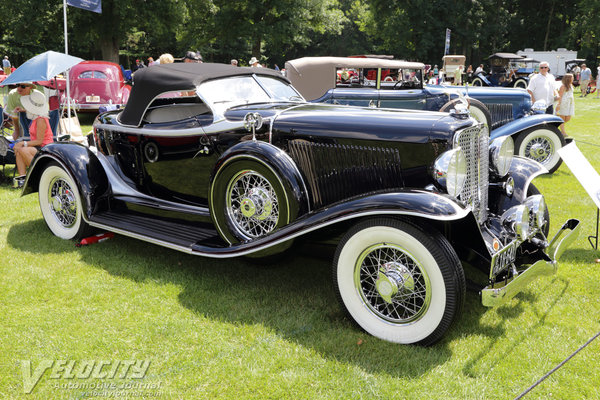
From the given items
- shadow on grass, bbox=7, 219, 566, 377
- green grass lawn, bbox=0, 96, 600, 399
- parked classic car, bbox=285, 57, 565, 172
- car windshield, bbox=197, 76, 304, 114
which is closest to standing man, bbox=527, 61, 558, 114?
parked classic car, bbox=285, 57, 565, 172

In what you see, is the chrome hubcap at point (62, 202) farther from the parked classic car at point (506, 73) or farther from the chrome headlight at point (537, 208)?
the parked classic car at point (506, 73)

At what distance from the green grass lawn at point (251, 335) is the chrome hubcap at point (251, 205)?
1.77 feet

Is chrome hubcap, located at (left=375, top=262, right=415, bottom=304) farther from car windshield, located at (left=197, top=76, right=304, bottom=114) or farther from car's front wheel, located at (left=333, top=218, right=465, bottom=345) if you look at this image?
car windshield, located at (left=197, top=76, right=304, bottom=114)

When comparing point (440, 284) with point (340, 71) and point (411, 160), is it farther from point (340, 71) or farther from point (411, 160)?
point (340, 71)

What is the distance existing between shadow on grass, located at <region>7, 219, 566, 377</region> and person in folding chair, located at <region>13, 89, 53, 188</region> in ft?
7.55

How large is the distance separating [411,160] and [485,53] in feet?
167

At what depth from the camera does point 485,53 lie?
48.6 meters

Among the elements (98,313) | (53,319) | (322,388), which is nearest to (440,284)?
(322,388)

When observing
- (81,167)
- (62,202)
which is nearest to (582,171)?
(81,167)

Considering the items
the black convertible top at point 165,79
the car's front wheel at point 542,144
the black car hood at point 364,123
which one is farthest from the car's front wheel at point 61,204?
the car's front wheel at point 542,144

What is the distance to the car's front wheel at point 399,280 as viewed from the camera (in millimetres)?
2865

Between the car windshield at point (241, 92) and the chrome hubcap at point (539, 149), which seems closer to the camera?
the car windshield at point (241, 92)

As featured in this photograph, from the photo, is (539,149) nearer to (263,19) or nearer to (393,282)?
(393,282)

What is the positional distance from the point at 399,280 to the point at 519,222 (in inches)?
43.1
